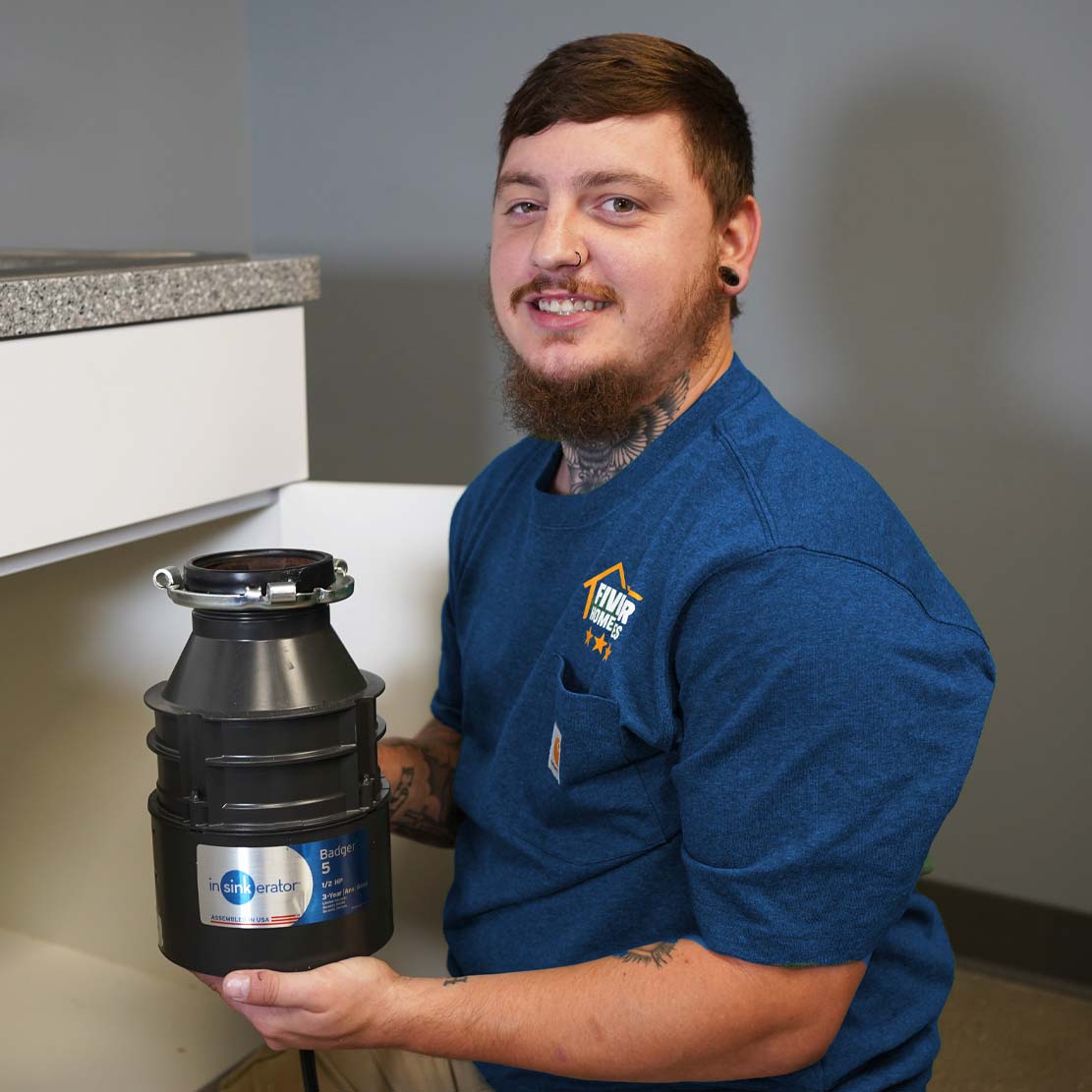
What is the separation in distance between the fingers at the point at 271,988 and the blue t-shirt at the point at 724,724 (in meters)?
Answer: 0.25

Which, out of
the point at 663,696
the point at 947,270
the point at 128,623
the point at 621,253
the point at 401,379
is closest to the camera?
the point at 663,696

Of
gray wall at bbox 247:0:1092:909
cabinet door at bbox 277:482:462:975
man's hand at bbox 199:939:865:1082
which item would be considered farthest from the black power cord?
gray wall at bbox 247:0:1092:909

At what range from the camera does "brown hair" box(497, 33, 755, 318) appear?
1114 millimetres

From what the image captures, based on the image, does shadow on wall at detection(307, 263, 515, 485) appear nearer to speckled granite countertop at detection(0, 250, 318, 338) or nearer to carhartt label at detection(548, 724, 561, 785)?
speckled granite countertop at detection(0, 250, 318, 338)

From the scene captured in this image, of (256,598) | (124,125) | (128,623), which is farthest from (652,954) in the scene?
(124,125)

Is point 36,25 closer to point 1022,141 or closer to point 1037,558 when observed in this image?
point 1022,141

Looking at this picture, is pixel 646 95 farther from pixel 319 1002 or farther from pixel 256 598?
pixel 319 1002

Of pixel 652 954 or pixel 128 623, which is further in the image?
pixel 128 623

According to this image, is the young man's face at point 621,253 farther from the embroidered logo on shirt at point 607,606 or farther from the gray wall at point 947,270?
the gray wall at point 947,270

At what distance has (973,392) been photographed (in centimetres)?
192

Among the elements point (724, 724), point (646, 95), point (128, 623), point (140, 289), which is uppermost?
point (646, 95)

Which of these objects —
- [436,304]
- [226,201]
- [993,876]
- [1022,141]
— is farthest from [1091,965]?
[226,201]

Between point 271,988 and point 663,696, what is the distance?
33 cm

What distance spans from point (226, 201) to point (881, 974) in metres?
1.91
